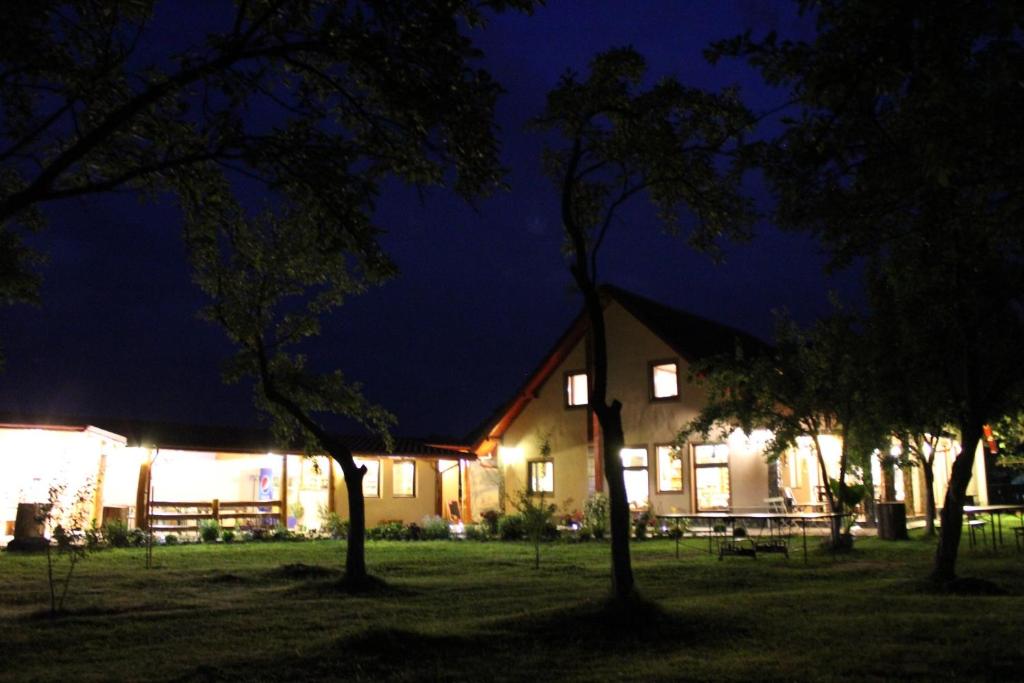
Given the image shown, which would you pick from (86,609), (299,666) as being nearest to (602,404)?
(299,666)

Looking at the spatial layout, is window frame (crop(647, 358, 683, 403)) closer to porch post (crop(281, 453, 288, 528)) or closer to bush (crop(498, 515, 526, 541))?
bush (crop(498, 515, 526, 541))

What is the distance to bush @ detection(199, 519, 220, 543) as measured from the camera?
23859 mm

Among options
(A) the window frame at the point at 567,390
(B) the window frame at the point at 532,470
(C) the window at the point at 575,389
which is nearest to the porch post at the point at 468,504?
(B) the window frame at the point at 532,470

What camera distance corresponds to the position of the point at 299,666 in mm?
7789

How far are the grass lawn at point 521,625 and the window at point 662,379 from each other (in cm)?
1030

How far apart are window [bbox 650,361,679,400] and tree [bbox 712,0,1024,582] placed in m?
14.1

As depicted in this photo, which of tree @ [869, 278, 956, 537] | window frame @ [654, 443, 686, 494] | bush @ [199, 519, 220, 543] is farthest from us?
window frame @ [654, 443, 686, 494]

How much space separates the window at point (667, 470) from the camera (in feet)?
85.1

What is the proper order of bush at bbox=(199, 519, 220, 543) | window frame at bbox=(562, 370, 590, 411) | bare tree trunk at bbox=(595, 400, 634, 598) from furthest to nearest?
window frame at bbox=(562, 370, 590, 411) → bush at bbox=(199, 519, 220, 543) → bare tree trunk at bbox=(595, 400, 634, 598)

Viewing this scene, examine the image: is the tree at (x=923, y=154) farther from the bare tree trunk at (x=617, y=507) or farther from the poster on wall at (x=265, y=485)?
the poster on wall at (x=265, y=485)

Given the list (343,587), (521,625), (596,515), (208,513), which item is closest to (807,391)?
(596,515)

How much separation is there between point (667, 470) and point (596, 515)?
3325 millimetres

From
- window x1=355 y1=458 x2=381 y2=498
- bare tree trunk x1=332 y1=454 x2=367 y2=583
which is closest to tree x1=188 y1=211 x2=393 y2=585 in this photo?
bare tree trunk x1=332 y1=454 x2=367 y2=583

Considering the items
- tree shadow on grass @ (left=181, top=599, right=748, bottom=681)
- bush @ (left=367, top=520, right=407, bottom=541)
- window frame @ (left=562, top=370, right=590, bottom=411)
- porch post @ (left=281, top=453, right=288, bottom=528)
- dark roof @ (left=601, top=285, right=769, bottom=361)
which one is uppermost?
dark roof @ (left=601, top=285, right=769, bottom=361)
